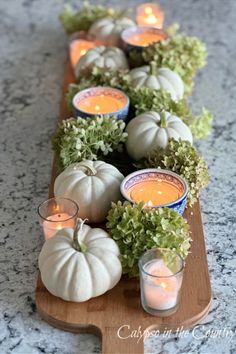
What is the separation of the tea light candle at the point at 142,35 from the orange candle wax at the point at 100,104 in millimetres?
287

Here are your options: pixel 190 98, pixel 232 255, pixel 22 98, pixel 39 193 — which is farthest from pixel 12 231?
pixel 190 98

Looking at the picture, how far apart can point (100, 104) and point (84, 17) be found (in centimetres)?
49

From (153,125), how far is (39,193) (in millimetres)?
263

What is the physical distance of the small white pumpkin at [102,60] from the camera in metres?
1.66

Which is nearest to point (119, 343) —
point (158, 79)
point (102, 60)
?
point (158, 79)

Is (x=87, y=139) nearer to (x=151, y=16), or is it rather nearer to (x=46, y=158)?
(x=46, y=158)

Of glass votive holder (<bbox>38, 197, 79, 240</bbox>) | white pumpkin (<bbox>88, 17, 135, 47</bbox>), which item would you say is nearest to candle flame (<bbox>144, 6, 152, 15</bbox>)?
white pumpkin (<bbox>88, 17, 135, 47</bbox>)

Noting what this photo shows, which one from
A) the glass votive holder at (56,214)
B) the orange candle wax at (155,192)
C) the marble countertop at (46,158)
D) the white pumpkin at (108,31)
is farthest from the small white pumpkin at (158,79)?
the glass votive holder at (56,214)

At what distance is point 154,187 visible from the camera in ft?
4.12

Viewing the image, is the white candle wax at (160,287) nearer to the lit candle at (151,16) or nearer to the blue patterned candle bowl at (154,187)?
the blue patterned candle bowl at (154,187)

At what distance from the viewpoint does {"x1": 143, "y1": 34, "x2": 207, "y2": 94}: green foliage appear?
165cm

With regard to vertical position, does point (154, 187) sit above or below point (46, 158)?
above

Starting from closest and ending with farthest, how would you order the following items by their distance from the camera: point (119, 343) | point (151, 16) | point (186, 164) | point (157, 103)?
point (119, 343), point (186, 164), point (157, 103), point (151, 16)

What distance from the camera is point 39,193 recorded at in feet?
4.64
